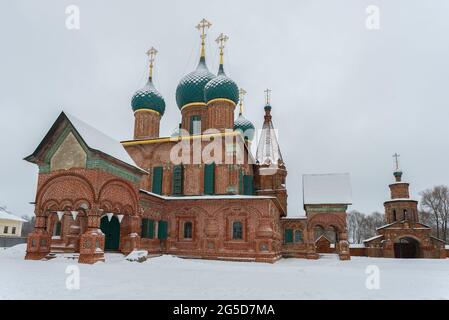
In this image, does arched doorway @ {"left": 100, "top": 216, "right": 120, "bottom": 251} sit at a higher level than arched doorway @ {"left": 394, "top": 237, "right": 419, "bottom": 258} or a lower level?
higher

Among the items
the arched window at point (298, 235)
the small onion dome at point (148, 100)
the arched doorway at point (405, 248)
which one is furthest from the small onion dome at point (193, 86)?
the arched doorway at point (405, 248)

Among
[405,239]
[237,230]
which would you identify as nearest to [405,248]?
[405,239]

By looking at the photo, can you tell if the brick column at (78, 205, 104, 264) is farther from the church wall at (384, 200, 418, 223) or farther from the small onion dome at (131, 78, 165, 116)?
the church wall at (384, 200, 418, 223)

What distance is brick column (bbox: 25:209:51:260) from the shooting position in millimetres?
13117

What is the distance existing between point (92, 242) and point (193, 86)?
46.4ft

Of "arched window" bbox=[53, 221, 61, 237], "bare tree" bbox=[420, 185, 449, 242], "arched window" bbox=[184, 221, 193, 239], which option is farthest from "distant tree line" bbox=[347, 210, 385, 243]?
"arched window" bbox=[53, 221, 61, 237]

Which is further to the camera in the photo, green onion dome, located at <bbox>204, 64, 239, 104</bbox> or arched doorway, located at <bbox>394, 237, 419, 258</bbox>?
arched doorway, located at <bbox>394, 237, 419, 258</bbox>

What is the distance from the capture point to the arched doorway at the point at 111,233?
16.0 m

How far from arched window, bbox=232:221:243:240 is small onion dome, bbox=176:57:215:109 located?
974 centimetres

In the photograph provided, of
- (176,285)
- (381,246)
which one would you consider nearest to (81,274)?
(176,285)

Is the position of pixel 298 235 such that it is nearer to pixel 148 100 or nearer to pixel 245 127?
pixel 245 127

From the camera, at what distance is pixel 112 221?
648 inches
